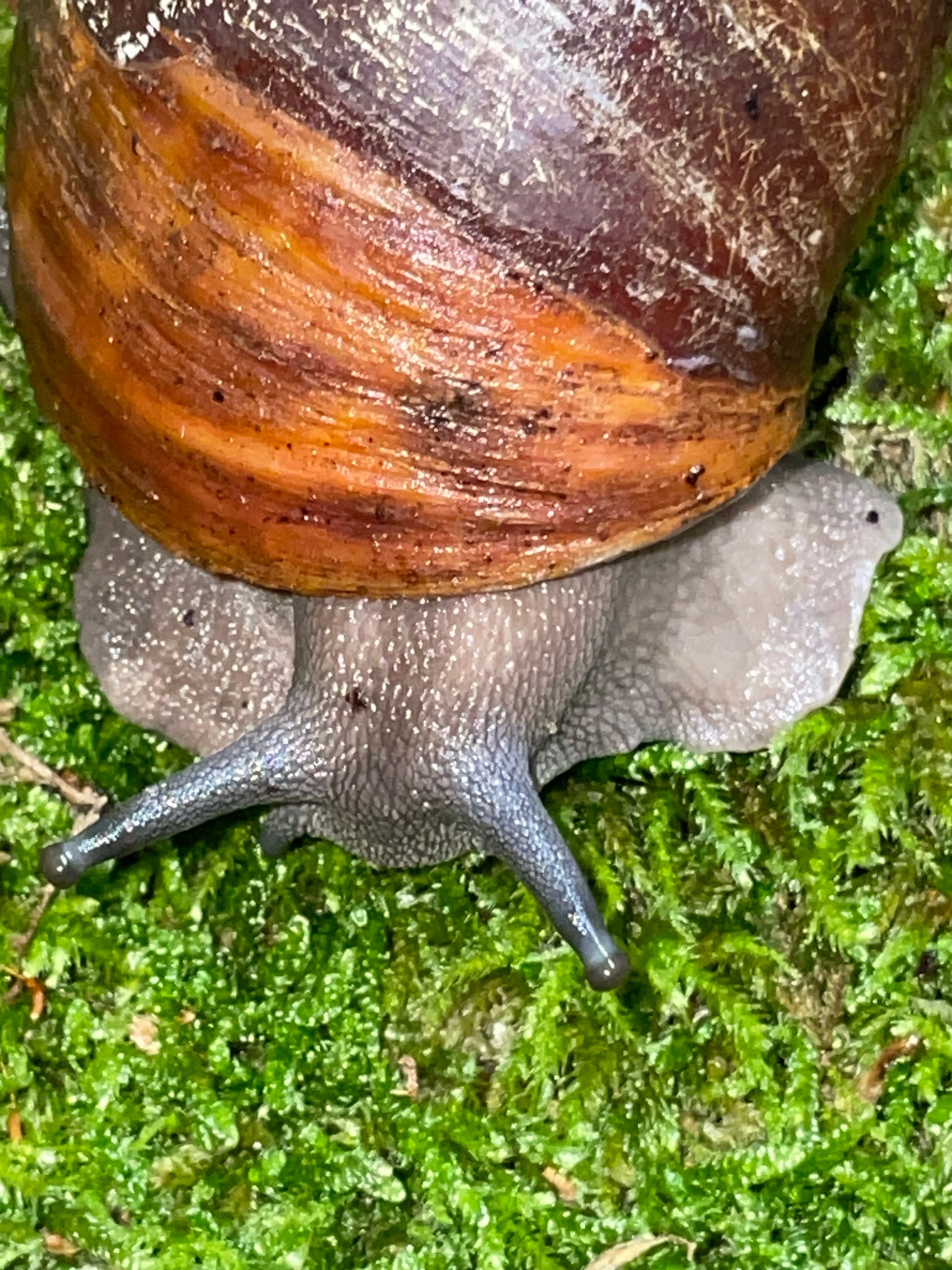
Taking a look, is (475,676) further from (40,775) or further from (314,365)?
(40,775)

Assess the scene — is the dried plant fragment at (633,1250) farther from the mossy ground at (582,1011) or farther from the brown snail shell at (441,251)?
the brown snail shell at (441,251)

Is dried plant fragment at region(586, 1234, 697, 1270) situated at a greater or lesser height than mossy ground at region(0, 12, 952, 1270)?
lesser

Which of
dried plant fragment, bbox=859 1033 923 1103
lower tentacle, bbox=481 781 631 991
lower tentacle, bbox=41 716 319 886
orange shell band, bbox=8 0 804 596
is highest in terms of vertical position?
orange shell band, bbox=8 0 804 596

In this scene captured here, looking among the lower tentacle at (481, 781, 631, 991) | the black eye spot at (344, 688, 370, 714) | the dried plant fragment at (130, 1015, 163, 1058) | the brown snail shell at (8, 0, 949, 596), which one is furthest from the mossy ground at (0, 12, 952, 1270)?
the brown snail shell at (8, 0, 949, 596)

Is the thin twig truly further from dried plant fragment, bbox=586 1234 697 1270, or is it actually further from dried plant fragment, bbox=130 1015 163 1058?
dried plant fragment, bbox=586 1234 697 1270

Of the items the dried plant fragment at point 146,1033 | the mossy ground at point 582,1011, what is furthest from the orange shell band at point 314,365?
the dried plant fragment at point 146,1033

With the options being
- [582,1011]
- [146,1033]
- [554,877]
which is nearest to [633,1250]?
[582,1011]
